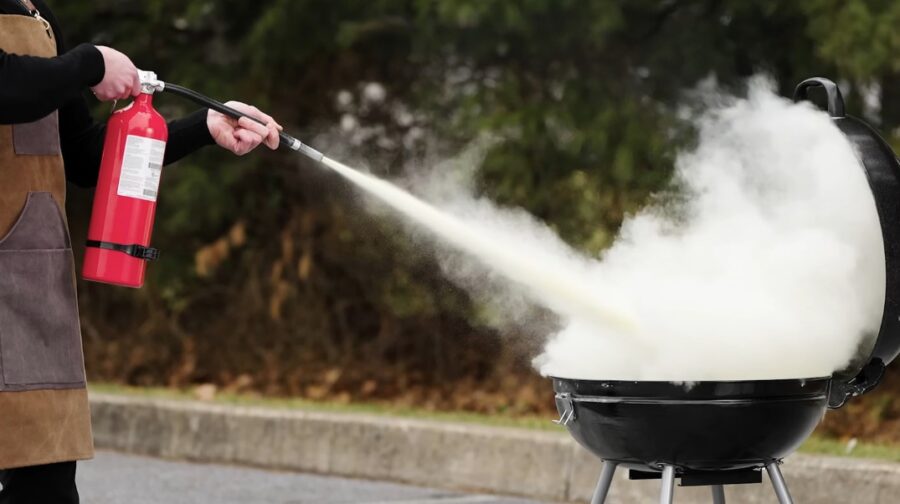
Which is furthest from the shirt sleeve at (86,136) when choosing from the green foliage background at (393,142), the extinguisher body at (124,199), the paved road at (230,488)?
the green foliage background at (393,142)

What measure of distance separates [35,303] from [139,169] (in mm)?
385

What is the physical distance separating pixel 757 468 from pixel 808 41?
4304mm

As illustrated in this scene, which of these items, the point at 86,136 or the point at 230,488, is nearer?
the point at 86,136

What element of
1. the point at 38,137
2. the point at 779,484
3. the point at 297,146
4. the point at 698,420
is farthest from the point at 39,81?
the point at 779,484

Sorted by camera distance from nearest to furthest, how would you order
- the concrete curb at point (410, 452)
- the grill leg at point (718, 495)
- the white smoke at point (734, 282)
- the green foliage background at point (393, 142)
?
1. the white smoke at point (734, 282)
2. the grill leg at point (718, 495)
3. the concrete curb at point (410, 452)
4. the green foliage background at point (393, 142)

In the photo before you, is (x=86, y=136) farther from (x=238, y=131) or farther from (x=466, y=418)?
(x=466, y=418)

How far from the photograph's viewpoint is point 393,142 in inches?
357

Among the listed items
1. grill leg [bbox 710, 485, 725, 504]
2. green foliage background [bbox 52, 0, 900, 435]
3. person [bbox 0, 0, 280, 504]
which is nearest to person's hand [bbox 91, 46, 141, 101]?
person [bbox 0, 0, 280, 504]

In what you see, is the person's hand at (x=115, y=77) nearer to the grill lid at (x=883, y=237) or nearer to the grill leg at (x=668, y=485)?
the grill leg at (x=668, y=485)

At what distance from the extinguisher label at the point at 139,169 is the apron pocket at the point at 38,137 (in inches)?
5.9

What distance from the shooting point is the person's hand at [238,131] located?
3367 millimetres

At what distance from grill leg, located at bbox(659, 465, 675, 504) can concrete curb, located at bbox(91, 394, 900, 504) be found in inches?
78.5

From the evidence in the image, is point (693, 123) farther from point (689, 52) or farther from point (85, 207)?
point (85, 207)

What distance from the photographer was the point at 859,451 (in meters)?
5.93
